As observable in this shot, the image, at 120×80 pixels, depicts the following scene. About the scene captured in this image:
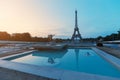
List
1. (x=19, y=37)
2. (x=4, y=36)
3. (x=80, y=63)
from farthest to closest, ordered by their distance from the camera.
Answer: (x=4, y=36) → (x=19, y=37) → (x=80, y=63)

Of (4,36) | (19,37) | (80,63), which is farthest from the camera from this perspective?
(4,36)

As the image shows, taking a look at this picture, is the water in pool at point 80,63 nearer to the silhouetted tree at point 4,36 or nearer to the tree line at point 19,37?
the tree line at point 19,37

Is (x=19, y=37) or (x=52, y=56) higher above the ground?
(x=19, y=37)

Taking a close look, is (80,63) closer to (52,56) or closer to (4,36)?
(52,56)

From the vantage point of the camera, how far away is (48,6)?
467 inches

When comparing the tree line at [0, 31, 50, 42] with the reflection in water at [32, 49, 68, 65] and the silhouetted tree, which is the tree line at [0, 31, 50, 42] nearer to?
the silhouetted tree

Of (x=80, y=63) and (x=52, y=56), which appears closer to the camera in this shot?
(x=80, y=63)

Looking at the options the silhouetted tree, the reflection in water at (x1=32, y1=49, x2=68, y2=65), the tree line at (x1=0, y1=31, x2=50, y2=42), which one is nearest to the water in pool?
the reflection in water at (x1=32, y1=49, x2=68, y2=65)

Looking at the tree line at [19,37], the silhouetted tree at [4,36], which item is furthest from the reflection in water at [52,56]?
the silhouetted tree at [4,36]

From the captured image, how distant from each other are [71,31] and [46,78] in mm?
26221

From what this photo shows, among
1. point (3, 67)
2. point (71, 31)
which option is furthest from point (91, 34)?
point (3, 67)

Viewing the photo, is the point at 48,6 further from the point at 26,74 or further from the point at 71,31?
the point at 71,31

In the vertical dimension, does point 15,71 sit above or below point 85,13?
below

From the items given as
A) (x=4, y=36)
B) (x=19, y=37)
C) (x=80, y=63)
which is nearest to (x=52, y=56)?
(x=80, y=63)
